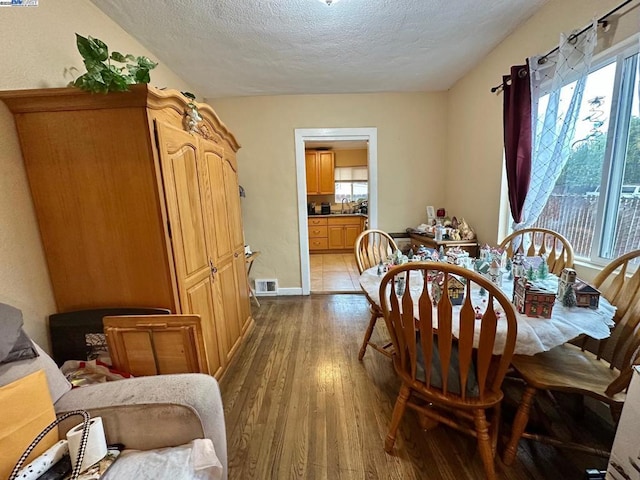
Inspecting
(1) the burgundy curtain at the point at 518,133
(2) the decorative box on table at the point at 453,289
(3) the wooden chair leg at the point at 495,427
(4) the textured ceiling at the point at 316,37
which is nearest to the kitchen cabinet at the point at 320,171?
(4) the textured ceiling at the point at 316,37

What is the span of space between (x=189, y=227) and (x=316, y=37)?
1.69m

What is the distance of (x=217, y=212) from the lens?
195 cm

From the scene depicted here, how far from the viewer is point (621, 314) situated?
1.25 meters

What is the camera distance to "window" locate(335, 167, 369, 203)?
6.34 meters

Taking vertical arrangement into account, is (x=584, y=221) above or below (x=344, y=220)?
above

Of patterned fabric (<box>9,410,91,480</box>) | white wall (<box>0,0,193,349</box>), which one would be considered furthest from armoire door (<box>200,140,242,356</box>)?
patterned fabric (<box>9,410,91,480</box>)

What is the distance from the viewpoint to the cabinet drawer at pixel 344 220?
19.0 ft

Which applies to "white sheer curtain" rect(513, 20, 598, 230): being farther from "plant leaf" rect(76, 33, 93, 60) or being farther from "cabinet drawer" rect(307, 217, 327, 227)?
"cabinet drawer" rect(307, 217, 327, 227)

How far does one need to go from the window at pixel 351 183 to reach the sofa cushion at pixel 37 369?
5.87 m

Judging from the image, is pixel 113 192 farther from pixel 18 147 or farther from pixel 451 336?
pixel 451 336

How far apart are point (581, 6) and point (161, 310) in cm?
288

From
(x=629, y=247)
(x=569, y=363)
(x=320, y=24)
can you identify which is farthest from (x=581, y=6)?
(x=569, y=363)

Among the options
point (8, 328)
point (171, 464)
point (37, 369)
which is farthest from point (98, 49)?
point (171, 464)

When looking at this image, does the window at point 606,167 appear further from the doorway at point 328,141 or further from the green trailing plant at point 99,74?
the green trailing plant at point 99,74
